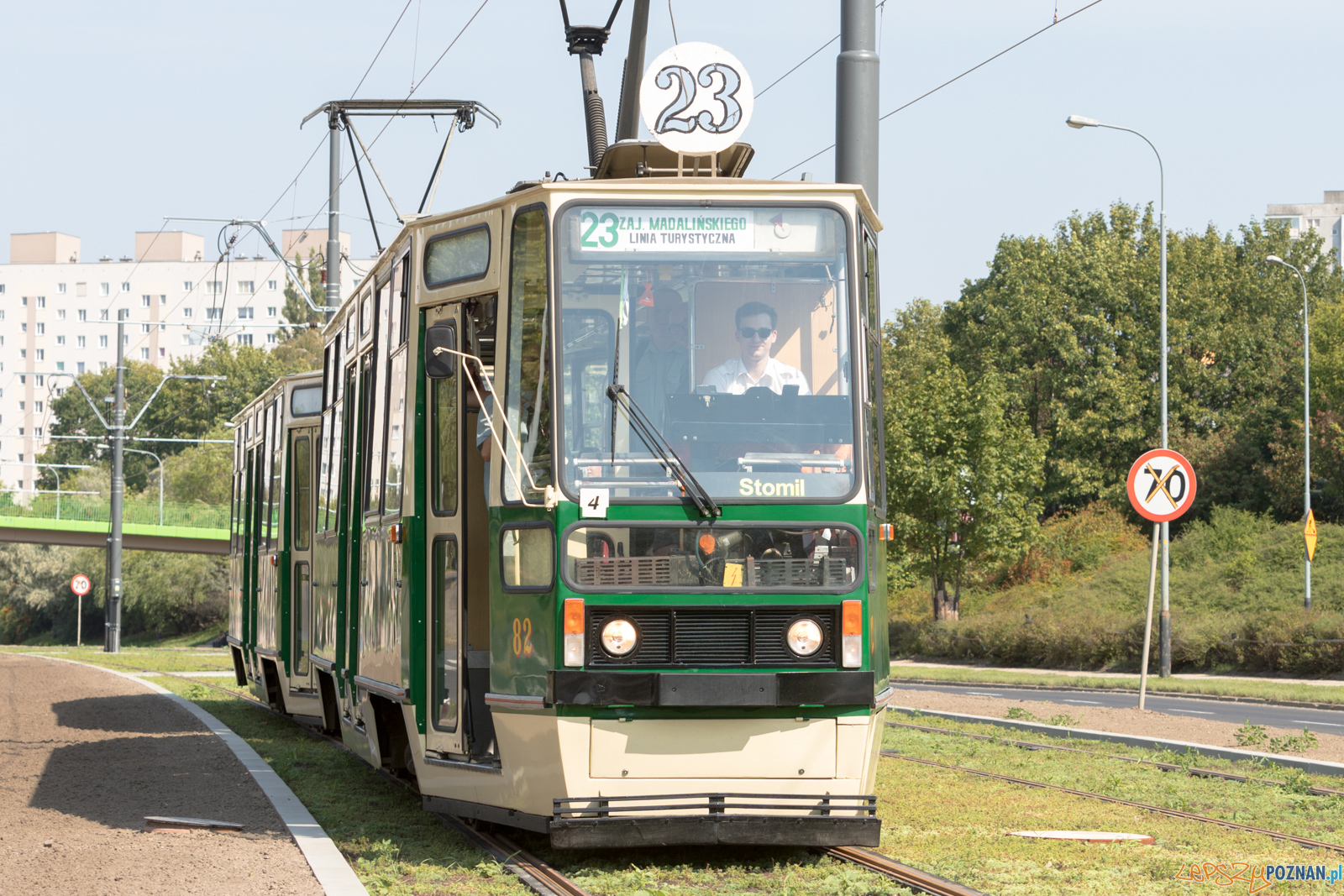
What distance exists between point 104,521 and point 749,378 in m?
63.4

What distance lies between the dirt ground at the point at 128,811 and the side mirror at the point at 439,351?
2.53m

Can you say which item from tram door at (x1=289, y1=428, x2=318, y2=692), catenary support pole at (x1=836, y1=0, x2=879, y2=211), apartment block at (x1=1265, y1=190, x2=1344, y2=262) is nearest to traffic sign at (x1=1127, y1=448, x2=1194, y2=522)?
catenary support pole at (x1=836, y1=0, x2=879, y2=211)

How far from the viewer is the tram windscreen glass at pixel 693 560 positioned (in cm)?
757

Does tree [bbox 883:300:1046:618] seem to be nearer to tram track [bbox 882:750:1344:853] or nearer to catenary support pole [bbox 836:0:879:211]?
tram track [bbox 882:750:1344:853]

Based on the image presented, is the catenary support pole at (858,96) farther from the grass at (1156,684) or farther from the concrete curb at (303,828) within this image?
the grass at (1156,684)

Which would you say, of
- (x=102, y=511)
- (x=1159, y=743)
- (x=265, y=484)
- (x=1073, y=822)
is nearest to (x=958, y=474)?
(x=265, y=484)

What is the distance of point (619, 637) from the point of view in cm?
754

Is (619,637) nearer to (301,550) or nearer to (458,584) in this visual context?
(458,584)

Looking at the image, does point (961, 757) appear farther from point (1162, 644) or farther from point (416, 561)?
point (1162, 644)

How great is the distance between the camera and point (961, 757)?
13406mm

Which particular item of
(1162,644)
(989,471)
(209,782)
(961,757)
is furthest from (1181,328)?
(209,782)

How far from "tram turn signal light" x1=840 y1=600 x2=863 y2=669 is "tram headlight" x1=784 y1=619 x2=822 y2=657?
4.6 inches

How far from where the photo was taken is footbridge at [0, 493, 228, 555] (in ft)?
214

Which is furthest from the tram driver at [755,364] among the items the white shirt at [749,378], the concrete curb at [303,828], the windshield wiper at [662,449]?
the concrete curb at [303,828]
